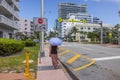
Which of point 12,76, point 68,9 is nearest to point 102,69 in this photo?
point 12,76

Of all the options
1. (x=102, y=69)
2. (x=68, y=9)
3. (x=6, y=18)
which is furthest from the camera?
(x=68, y=9)

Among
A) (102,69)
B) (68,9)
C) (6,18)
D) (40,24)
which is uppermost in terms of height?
(68,9)

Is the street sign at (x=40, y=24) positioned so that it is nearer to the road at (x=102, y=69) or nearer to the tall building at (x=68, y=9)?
the road at (x=102, y=69)

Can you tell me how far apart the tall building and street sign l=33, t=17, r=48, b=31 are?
111284 millimetres

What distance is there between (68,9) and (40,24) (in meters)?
120

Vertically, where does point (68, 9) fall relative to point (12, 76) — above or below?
above

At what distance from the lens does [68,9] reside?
13675cm

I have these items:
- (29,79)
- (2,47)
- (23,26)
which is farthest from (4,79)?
(23,26)

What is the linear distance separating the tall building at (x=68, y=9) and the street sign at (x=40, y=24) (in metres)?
111

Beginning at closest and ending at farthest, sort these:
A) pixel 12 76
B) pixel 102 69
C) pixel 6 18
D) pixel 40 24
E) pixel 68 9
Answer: pixel 12 76
pixel 102 69
pixel 40 24
pixel 6 18
pixel 68 9

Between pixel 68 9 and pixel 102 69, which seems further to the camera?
pixel 68 9

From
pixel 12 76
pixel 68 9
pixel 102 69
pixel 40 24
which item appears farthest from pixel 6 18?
pixel 68 9

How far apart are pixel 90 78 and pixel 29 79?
2.49 meters

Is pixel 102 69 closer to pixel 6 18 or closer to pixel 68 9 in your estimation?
pixel 6 18
